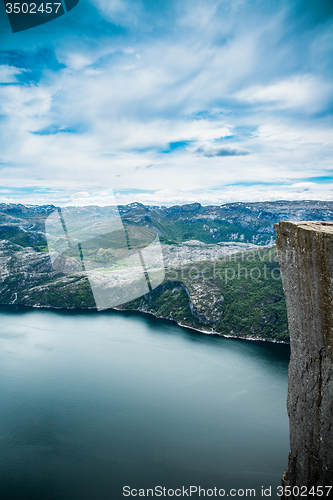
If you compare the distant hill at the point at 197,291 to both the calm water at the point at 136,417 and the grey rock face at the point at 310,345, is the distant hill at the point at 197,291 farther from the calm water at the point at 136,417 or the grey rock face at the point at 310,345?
the grey rock face at the point at 310,345

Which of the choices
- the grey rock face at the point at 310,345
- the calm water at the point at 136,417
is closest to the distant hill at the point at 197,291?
the calm water at the point at 136,417

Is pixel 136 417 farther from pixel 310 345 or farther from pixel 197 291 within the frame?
pixel 197 291

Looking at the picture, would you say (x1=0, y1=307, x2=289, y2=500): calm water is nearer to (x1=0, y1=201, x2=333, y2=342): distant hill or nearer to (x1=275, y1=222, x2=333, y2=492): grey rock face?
(x1=0, y1=201, x2=333, y2=342): distant hill

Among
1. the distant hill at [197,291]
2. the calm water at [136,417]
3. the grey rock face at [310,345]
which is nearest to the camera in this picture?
the grey rock face at [310,345]

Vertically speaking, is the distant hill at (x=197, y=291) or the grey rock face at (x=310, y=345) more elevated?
the grey rock face at (x=310, y=345)

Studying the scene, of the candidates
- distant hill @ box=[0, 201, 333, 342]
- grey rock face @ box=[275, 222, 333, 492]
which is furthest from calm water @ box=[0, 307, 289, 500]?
grey rock face @ box=[275, 222, 333, 492]

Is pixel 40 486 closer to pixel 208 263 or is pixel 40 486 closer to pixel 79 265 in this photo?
pixel 208 263

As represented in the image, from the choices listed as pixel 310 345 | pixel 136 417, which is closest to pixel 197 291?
pixel 136 417
